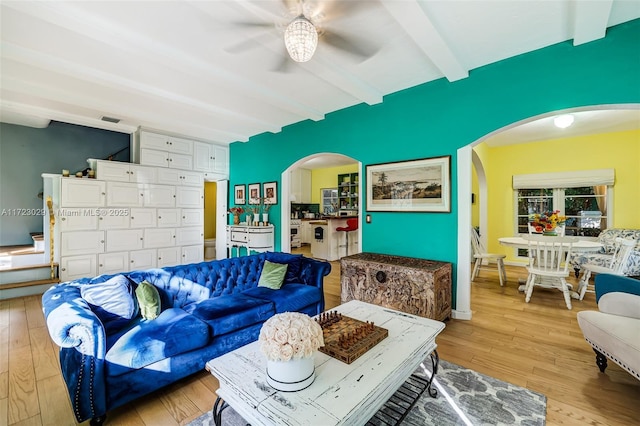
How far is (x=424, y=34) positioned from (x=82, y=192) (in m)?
5.90

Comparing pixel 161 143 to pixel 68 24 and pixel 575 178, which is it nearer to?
pixel 68 24

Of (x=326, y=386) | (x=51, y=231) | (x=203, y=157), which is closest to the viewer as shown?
(x=326, y=386)

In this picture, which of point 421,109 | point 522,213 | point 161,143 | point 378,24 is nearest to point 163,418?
point 378,24

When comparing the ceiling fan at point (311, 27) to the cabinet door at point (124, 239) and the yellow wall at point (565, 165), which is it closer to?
the cabinet door at point (124, 239)

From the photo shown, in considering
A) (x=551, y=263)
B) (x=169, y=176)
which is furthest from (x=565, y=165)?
(x=169, y=176)

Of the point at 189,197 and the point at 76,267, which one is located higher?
the point at 189,197

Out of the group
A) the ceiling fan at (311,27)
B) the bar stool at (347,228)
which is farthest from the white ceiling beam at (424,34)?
the bar stool at (347,228)

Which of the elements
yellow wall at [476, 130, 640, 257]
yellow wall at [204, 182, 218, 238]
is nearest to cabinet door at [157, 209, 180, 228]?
yellow wall at [204, 182, 218, 238]

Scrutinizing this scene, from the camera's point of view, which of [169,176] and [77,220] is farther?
[169,176]

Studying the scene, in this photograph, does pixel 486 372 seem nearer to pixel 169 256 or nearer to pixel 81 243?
pixel 169 256

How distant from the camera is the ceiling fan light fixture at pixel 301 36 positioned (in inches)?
75.6

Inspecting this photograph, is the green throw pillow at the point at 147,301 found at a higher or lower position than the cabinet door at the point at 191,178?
lower

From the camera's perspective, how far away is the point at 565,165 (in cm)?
571

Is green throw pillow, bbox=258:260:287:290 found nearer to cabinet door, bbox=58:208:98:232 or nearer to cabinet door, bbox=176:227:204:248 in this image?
cabinet door, bbox=176:227:204:248
